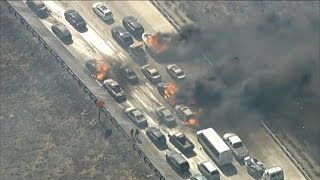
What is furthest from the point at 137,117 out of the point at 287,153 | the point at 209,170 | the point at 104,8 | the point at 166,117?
the point at 104,8

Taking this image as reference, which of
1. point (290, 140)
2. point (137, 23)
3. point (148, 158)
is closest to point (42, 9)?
point (137, 23)

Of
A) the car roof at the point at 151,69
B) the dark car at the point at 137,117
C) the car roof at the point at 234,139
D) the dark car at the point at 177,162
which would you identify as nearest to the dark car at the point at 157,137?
the dark car at the point at 137,117

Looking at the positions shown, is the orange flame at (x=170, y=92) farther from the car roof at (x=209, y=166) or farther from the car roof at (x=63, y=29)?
the car roof at (x=63, y=29)

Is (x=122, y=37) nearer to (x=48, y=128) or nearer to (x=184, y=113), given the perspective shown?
(x=184, y=113)

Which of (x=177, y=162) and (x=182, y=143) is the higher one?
(x=177, y=162)

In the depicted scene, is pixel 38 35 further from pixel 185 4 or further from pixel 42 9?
pixel 185 4

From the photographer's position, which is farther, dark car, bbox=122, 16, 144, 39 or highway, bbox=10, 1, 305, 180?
dark car, bbox=122, 16, 144, 39

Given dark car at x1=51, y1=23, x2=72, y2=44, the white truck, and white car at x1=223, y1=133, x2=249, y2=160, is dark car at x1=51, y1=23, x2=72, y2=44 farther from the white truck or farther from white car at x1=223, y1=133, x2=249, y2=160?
the white truck

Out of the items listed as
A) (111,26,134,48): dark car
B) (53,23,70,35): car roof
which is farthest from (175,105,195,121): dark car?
(53,23,70,35): car roof
